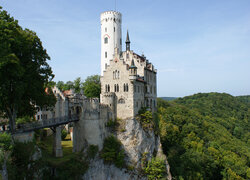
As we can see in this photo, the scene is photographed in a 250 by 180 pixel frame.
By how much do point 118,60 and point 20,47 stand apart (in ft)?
70.3

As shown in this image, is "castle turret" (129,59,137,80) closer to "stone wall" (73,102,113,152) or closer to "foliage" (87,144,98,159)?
"stone wall" (73,102,113,152)

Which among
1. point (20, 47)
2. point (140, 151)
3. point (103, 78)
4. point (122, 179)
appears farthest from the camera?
point (103, 78)

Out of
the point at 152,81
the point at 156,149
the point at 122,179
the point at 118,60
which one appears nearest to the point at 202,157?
the point at 156,149

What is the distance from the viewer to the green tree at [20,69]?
22.7 metres

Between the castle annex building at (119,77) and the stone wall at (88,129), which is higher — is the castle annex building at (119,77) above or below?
above

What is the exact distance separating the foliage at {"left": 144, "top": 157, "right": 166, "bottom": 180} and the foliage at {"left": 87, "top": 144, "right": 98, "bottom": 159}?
1071 cm

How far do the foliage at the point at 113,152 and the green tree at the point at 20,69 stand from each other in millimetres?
14112

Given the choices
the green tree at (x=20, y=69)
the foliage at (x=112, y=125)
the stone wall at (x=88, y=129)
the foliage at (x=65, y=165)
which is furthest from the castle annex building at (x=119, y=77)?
the green tree at (x=20, y=69)

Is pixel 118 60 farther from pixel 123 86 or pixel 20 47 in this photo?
pixel 20 47

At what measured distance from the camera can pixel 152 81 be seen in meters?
53.5

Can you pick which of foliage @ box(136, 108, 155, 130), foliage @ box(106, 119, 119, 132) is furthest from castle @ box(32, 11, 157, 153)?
foliage @ box(136, 108, 155, 130)

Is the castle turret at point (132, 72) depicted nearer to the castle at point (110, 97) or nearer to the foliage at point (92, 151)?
the castle at point (110, 97)

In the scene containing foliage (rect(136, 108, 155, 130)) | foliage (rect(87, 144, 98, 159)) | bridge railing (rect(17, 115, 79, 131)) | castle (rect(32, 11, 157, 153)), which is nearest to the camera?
bridge railing (rect(17, 115, 79, 131))

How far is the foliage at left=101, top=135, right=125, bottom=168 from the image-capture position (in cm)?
3762
